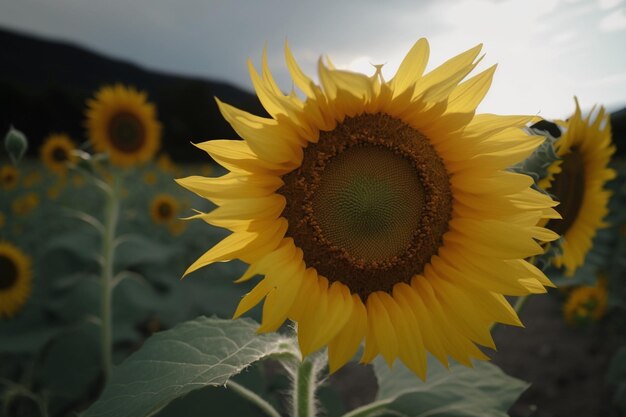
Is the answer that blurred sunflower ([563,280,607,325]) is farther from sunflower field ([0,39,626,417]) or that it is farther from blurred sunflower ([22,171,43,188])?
blurred sunflower ([22,171,43,188])

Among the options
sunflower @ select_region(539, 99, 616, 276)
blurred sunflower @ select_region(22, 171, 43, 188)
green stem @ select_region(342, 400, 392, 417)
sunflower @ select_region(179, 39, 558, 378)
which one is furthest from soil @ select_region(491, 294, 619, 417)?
blurred sunflower @ select_region(22, 171, 43, 188)

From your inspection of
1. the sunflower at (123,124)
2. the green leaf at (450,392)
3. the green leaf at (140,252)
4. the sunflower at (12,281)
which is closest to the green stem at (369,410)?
the green leaf at (450,392)

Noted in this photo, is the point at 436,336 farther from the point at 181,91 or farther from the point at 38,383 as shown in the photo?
the point at 181,91

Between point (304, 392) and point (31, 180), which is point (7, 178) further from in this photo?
point (304, 392)

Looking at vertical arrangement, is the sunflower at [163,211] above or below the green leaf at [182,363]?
below

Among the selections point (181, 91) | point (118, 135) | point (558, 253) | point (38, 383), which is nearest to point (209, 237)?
point (118, 135)

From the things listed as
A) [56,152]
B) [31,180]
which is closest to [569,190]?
[56,152]

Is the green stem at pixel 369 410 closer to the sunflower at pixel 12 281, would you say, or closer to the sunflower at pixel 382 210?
the sunflower at pixel 382 210
